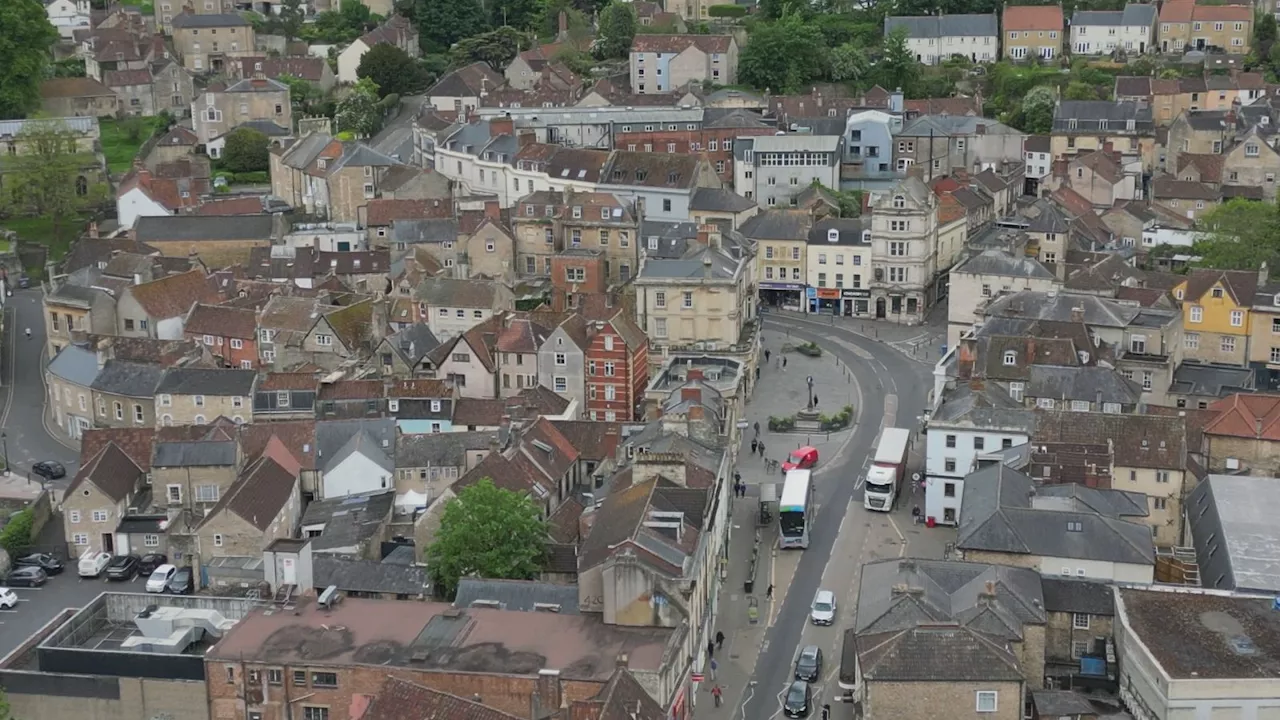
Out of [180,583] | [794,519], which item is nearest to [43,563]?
[180,583]

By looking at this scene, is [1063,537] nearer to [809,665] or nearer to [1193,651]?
[1193,651]

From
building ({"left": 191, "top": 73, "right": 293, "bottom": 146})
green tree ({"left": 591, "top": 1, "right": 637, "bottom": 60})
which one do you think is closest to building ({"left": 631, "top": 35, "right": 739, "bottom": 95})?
green tree ({"left": 591, "top": 1, "right": 637, "bottom": 60})

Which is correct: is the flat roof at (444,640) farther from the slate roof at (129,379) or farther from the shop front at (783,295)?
the shop front at (783,295)

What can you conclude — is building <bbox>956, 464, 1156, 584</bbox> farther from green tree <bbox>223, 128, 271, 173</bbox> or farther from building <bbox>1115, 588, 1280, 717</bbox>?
green tree <bbox>223, 128, 271, 173</bbox>

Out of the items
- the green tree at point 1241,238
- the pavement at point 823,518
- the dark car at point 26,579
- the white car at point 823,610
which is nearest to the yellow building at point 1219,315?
the green tree at point 1241,238

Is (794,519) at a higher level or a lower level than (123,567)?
→ higher

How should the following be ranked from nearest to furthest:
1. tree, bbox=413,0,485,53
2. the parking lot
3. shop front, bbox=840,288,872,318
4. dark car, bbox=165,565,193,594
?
the parking lot → dark car, bbox=165,565,193,594 → shop front, bbox=840,288,872,318 → tree, bbox=413,0,485,53
